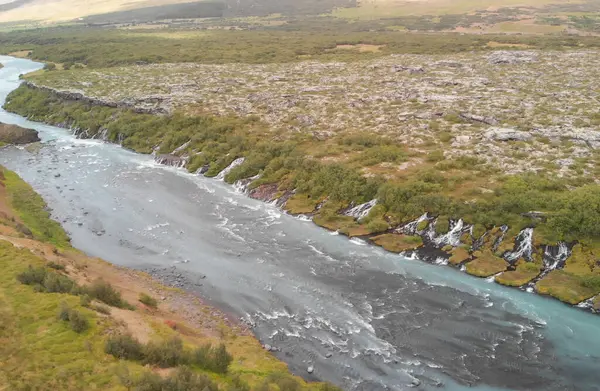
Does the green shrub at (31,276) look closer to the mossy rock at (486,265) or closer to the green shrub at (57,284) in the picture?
the green shrub at (57,284)

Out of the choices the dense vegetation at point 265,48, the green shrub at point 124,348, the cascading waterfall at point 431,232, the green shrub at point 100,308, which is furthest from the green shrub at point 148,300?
the dense vegetation at point 265,48

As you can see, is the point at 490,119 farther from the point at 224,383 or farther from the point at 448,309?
the point at 224,383

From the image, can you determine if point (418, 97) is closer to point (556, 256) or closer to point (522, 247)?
point (522, 247)

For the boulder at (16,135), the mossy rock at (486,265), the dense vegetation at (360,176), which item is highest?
the boulder at (16,135)

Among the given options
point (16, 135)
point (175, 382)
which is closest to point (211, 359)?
point (175, 382)

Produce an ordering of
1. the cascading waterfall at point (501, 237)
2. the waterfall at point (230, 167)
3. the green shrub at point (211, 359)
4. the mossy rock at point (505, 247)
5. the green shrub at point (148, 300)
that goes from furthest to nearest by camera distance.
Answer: the waterfall at point (230, 167) < the cascading waterfall at point (501, 237) < the mossy rock at point (505, 247) < the green shrub at point (148, 300) < the green shrub at point (211, 359)
